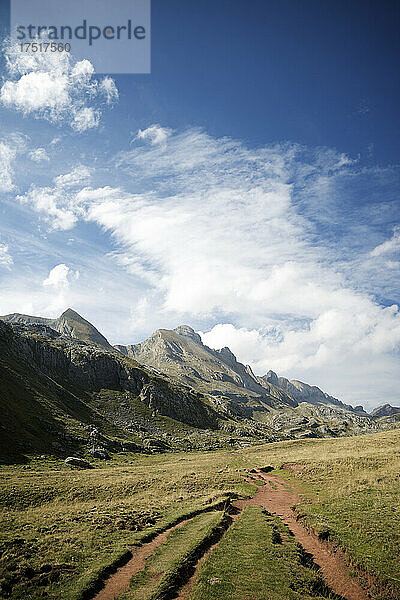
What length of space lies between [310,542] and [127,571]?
15030mm

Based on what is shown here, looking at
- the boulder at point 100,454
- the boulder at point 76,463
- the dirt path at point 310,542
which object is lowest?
the boulder at point 100,454

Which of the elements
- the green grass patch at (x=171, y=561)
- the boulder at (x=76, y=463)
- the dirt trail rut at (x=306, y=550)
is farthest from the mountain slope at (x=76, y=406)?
the dirt trail rut at (x=306, y=550)

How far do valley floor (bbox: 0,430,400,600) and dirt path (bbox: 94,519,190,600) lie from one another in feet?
0.27

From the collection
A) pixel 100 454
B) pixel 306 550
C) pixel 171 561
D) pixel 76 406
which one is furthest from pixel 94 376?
pixel 306 550

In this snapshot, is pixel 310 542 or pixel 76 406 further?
pixel 76 406

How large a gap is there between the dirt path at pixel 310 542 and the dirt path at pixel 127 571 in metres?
12.4

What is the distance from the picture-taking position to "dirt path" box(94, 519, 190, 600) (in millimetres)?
17688

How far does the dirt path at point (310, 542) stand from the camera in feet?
60.6

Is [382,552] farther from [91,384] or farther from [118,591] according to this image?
[91,384]

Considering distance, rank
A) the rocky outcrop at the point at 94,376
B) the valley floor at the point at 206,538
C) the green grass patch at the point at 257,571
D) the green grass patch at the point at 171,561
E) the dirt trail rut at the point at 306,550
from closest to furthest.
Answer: the green grass patch at the point at 257,571 < the green grass patch at the point at 171,561 < the dirt trail rut at the point at 306,550 < the valley floor at the point at 206,538 < the rocky outcrop at the point at 94,376

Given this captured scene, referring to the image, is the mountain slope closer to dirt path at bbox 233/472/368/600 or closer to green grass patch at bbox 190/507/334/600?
dirt path at bbox 233/472/368/600

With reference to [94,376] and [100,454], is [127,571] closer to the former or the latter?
→ [100,454]

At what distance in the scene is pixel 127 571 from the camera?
66.7ft

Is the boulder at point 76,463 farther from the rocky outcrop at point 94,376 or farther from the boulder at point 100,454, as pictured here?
the rocky outcrop at point 94,376
